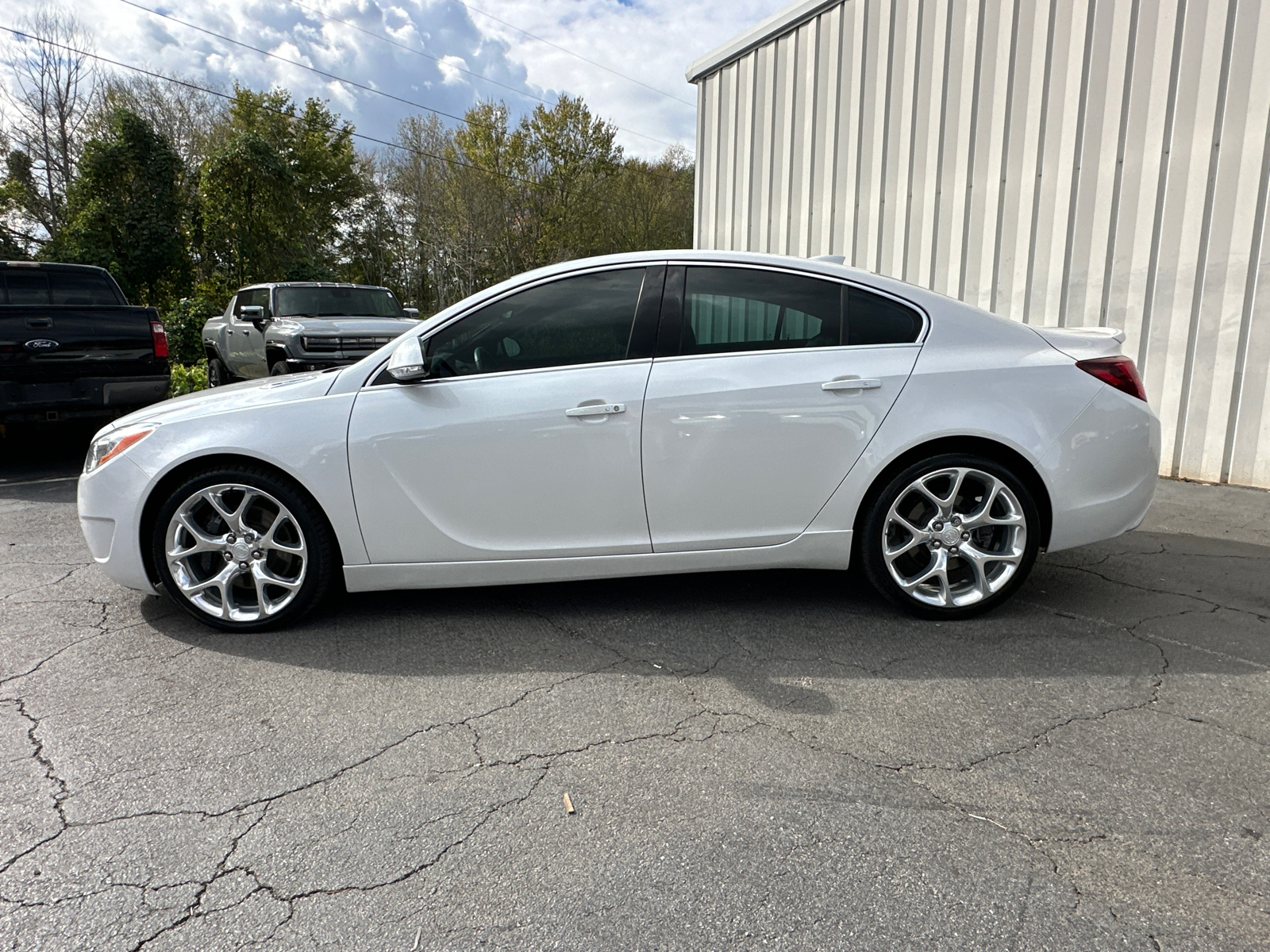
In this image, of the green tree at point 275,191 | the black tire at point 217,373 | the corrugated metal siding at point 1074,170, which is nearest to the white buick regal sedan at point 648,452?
the corrugated metal siding at point 1074,170

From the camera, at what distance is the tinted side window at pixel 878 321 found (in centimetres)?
368

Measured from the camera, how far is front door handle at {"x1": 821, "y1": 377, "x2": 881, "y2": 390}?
3.55 m

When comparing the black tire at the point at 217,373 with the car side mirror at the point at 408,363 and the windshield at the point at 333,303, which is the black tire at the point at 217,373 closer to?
the windshield at the point at 333,303

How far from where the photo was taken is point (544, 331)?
366 cm

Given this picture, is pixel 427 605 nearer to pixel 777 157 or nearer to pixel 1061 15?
Result: pixel 1061 15

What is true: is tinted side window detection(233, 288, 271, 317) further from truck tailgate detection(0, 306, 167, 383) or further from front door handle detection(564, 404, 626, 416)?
front door handle detection(564, 404, 626, 416)

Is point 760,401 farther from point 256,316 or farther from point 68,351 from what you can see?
point 256,316

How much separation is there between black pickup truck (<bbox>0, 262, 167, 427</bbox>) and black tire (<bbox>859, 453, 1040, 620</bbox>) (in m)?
6.55

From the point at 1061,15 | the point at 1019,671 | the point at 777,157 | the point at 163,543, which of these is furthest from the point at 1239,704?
the point at 777,157

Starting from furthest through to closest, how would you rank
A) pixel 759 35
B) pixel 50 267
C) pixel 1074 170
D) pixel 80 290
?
pixel 759 35 → pixel 80 290 → pixel 50 267 → pixel 1074 170

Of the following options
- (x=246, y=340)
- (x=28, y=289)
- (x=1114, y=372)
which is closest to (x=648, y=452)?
(x=1114, y=372)

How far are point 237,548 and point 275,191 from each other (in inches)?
1056

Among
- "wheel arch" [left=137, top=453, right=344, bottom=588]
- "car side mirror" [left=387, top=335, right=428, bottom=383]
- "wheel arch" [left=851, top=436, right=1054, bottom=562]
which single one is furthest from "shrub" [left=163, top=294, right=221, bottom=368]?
"wheel arch" [left=851, top=436, right=1054, bottom=562]

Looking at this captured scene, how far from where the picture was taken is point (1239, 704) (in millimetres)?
2963
